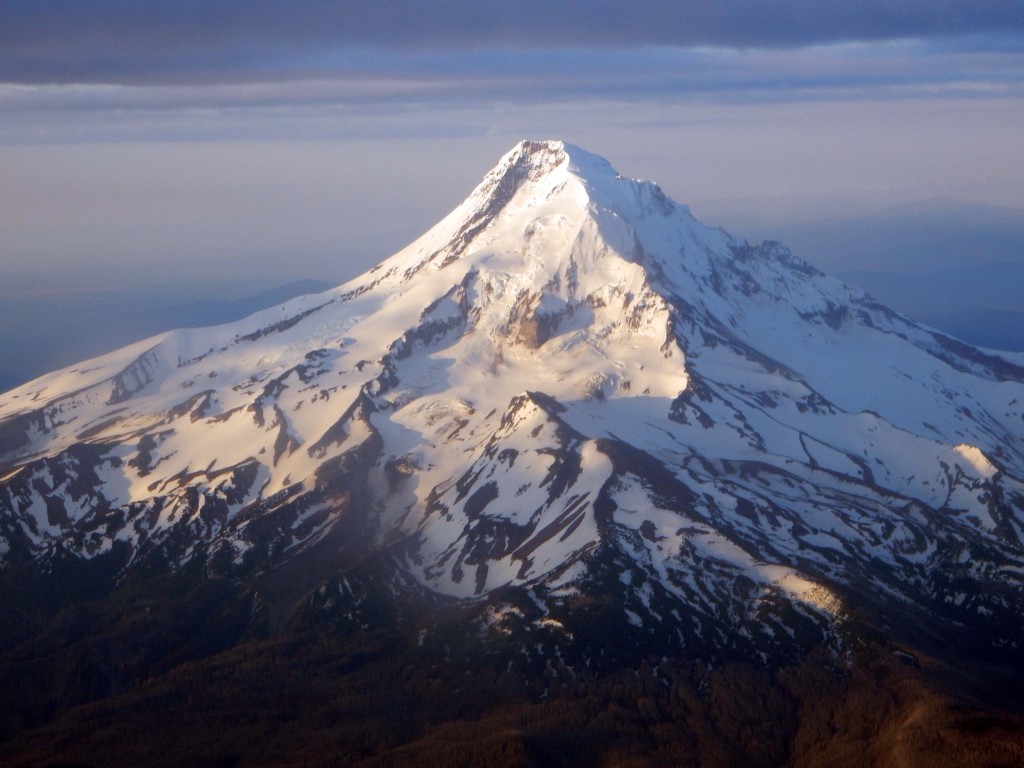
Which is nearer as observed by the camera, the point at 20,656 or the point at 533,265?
the point at 20,656

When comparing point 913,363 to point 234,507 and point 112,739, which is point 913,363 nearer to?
point 234,507

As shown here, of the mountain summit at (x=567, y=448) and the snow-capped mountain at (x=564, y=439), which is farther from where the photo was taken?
the snow-capped mountain at (x=564, y=439)

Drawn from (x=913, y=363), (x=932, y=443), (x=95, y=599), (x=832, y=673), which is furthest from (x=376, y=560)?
(x=913, y=363)

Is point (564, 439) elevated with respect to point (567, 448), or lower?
elevated

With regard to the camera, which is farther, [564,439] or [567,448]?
[564,439]
